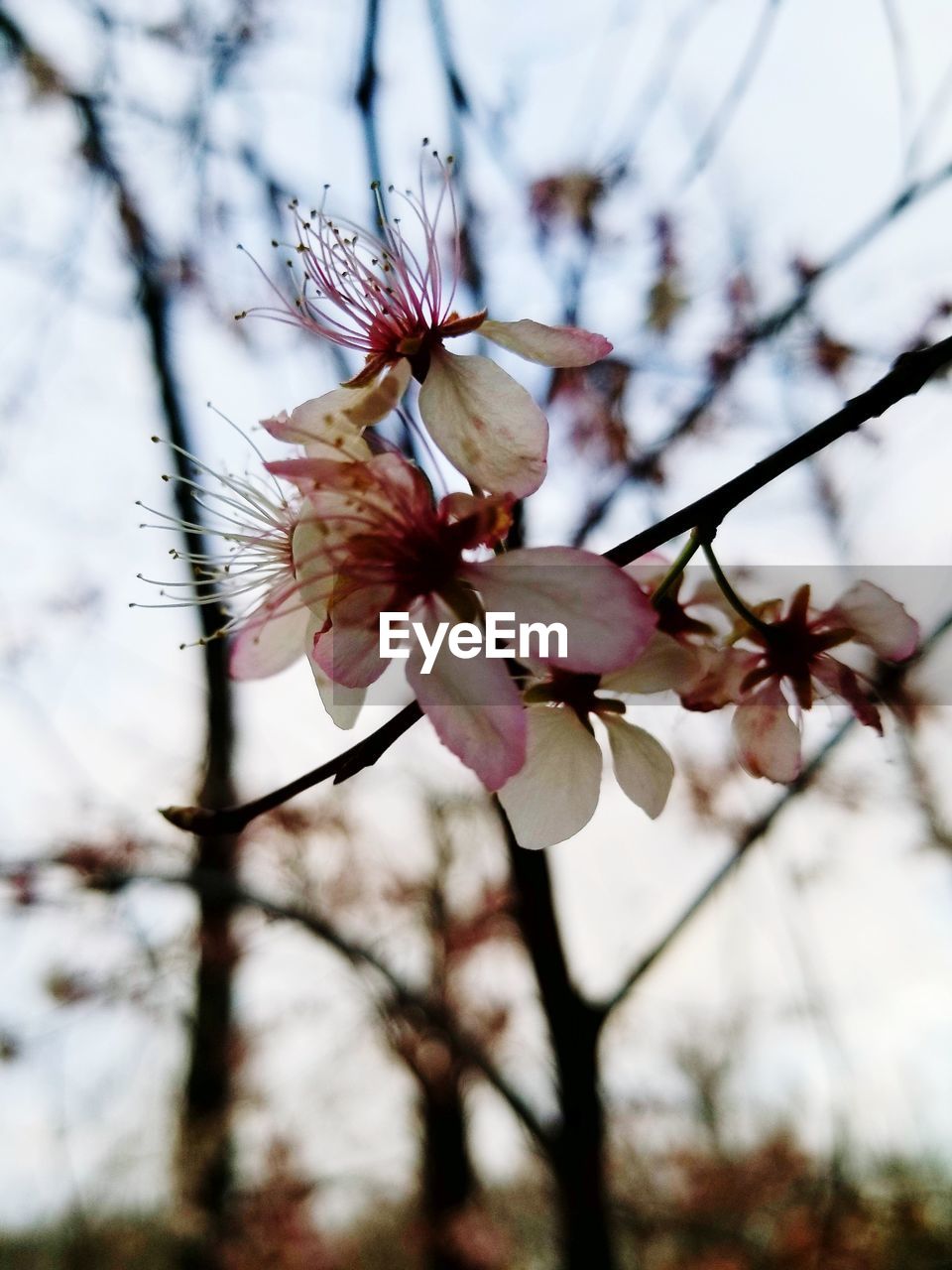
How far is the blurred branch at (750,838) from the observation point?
1.25 m

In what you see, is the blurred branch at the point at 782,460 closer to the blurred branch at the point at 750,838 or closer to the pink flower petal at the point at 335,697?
the pink flower petal at the point at 335,697

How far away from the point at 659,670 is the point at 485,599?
0.13 meters

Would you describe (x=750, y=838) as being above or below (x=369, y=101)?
below

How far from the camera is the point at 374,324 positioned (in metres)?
0.64

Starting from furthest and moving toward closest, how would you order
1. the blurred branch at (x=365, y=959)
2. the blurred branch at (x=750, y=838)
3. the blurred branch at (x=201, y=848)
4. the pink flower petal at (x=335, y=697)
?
the blurred branch at (x=201, y=848) → the blurred branch at (x=365, y=959) → the blurred branch at (x=750, y=838) → the pink flower petal at (x=335, y=697)

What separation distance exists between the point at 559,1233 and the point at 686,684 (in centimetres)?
153

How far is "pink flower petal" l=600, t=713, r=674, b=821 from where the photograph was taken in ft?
1.86

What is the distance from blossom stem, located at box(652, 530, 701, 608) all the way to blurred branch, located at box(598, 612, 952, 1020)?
0.83 meters

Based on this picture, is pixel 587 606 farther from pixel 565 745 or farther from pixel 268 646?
pixel 268 646

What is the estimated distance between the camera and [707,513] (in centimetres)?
41

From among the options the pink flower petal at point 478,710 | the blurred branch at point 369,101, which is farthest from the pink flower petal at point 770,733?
the blurred branch at point 369,101

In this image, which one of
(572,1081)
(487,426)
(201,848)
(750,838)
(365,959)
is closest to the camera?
(487,426)

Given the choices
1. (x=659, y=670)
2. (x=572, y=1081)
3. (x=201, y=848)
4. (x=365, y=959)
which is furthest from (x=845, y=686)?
(x=201, y=848)

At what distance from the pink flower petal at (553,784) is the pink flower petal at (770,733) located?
12cm
